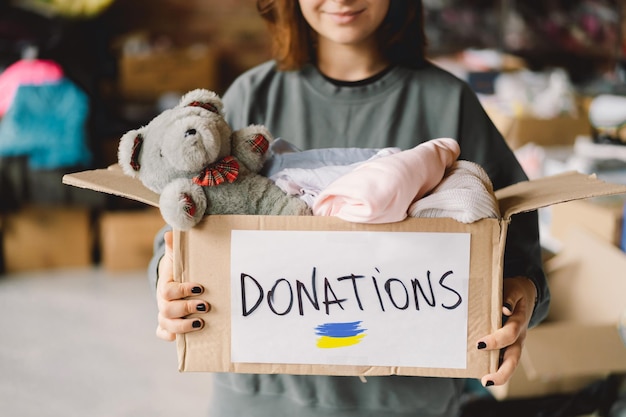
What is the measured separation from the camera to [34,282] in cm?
307

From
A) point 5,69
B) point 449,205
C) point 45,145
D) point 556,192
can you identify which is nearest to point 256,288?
point 449,205

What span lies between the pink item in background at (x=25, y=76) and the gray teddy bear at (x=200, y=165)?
8.45 ft

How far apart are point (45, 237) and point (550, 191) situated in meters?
2.85

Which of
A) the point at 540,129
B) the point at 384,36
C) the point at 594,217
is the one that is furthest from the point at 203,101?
the point at 540,129

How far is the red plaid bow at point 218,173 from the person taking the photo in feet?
2.51

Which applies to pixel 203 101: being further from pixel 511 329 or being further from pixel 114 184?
pixel 511 329

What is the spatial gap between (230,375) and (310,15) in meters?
0.56

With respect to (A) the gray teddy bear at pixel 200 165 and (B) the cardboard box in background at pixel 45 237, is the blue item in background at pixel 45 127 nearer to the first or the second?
(B) the cardboard box in background at pixel 45 237

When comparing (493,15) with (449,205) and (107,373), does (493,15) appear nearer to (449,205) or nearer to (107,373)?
(107,373)

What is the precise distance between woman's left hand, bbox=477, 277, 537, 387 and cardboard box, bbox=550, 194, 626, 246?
0.92 meters

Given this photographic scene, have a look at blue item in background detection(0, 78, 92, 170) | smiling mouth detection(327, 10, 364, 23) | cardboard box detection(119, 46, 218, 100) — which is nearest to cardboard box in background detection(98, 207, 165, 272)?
blue item in background detection(0, 78, 92, 170)

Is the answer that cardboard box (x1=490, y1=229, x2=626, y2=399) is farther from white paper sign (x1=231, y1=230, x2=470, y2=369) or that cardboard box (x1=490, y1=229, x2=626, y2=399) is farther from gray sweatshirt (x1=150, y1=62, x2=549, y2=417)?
white paper sign (x1=231, y1=230, x2=470, y2=369)

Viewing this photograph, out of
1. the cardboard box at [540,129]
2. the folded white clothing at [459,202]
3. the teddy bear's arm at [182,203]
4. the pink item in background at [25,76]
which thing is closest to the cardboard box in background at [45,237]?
the pink item in background at [25,76]

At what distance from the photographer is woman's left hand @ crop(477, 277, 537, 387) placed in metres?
0.78
